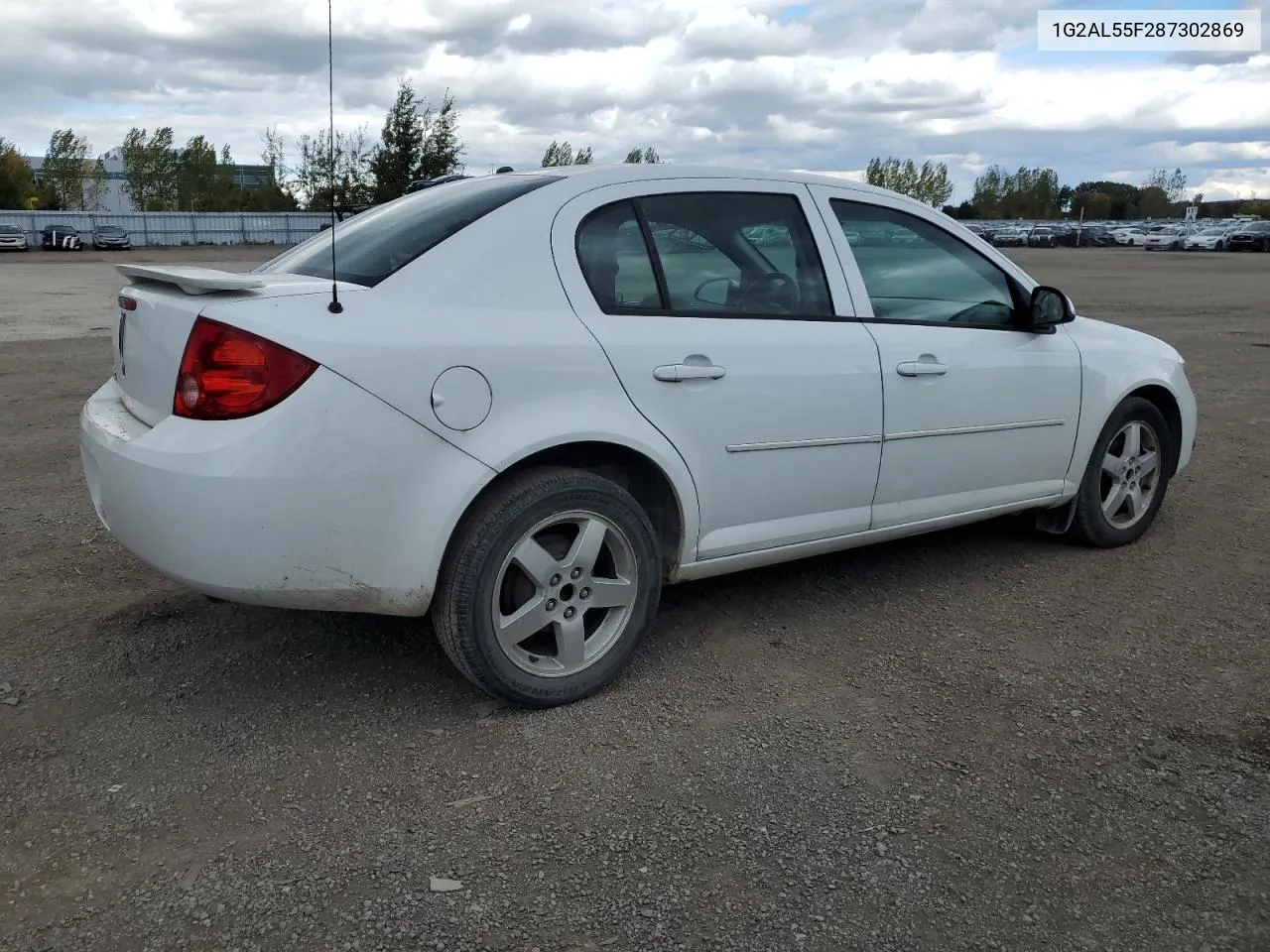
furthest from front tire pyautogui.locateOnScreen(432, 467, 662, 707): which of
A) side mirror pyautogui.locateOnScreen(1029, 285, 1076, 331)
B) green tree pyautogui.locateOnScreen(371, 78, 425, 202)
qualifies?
green tree pyautogui.locateOnScreen(371, 78, 425, 202)

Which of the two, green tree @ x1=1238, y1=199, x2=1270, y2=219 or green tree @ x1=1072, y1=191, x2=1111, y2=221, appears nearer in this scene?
green tree @ x1=1238, y1=199, x2=1270, y2=219

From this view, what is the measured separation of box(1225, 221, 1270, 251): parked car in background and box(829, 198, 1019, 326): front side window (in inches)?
2327

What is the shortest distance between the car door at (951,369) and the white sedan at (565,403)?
1 cm

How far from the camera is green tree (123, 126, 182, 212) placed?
74375 millimetres

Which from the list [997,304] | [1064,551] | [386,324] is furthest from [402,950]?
[1064,551]

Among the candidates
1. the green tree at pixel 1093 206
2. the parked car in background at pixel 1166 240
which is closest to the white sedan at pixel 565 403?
the parked car in background at pixel 1166 240

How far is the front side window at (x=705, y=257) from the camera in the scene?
3.50 m

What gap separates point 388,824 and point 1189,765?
220 centimetres

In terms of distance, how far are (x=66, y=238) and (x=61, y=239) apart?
0.25 m

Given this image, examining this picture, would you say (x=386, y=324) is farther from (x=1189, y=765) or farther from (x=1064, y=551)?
(x=1064, y=551)

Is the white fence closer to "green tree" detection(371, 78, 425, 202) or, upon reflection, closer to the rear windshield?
"green tree" detection(371, 78, 425, 202)

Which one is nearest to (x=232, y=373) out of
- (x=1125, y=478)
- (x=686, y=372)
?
(x=686, y=372)

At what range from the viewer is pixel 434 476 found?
3.05 meters

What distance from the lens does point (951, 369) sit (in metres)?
4.16
